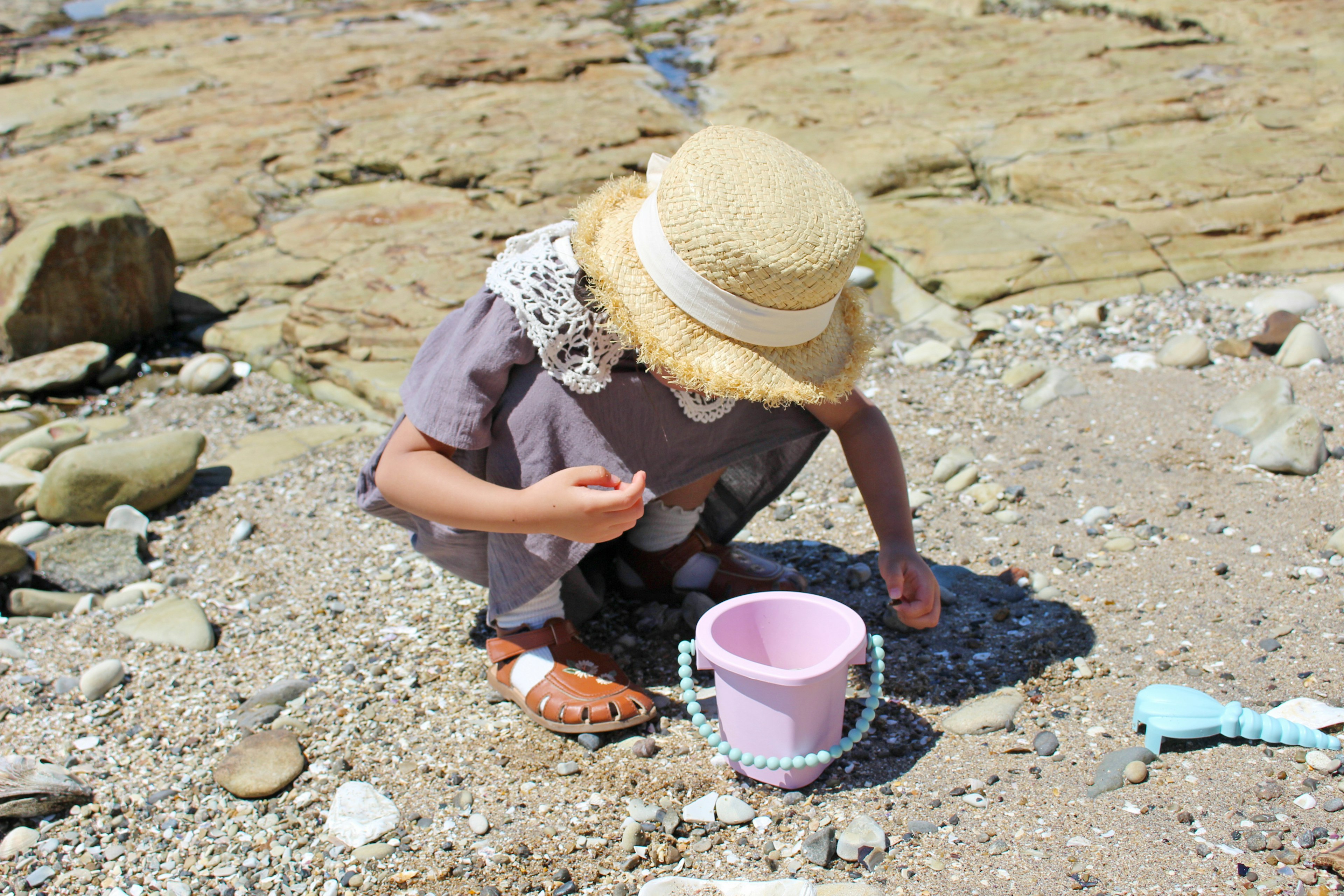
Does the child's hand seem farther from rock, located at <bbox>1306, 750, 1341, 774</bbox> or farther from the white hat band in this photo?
rock, located at <bbox>1306, 750, 1341, 774</bbox>

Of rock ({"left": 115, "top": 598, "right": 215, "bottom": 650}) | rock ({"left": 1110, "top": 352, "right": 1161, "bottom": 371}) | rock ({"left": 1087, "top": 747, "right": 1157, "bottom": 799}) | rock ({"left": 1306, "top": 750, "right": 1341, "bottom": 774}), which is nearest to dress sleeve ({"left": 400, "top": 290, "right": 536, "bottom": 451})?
rock ({"left": 115, "top": 598, "right": 215, "bottom": 650})

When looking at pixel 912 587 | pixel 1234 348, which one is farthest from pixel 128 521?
pixel 1234 348

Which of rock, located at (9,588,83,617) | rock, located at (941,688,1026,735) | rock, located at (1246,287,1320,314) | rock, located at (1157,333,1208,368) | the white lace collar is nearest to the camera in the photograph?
the white lace collar

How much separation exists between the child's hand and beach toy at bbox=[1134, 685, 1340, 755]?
999mm

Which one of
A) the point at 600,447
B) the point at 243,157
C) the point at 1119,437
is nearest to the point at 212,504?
the point at 600,447

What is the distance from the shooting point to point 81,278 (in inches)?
159

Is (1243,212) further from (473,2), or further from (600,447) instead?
(473,2)

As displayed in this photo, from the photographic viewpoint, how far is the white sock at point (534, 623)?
2080mm

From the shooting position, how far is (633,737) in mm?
2031

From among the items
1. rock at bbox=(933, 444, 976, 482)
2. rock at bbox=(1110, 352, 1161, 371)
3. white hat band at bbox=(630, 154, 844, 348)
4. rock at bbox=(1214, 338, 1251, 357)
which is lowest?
rock at bbox=(933, 444, 976, 482)

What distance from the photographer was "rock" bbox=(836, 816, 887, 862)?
1.68 meters

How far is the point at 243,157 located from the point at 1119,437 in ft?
16.6

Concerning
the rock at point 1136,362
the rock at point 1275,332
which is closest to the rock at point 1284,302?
the rock at point 1275,332

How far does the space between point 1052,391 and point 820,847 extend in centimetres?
205
